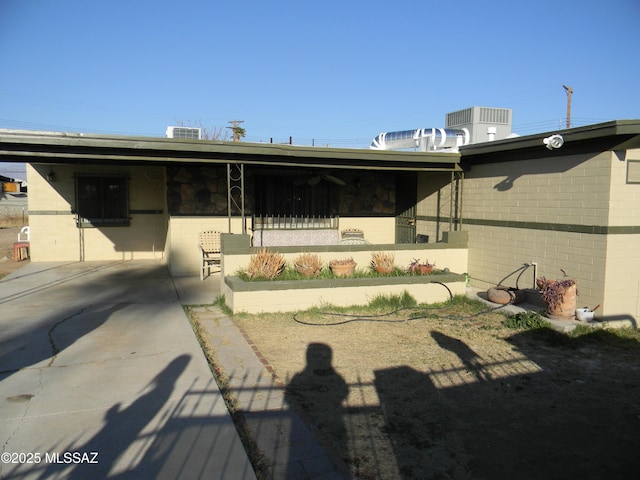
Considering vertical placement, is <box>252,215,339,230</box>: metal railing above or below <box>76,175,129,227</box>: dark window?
below

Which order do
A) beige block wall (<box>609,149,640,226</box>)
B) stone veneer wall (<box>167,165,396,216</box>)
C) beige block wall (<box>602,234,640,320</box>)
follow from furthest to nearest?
stone veneer wall (<box>167,165,396,216</box>)
beige block wall (<box>602,234,640,320</box>)
beige block wall (<box>609,149,640,226</box>)

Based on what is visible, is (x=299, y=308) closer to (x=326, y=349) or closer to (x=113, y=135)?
(x=326, y=349)

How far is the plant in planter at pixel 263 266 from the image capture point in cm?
855

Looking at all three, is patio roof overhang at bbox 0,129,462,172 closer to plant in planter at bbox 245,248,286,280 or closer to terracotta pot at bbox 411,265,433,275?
plant in planter at bbox 245,248,286,280

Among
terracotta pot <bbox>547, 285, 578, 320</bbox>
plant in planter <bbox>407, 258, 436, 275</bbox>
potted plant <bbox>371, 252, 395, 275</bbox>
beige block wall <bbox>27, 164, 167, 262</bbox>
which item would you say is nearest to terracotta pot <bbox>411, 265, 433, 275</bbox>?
plant in planter <bbox>407, 258, 436, 275</bbox>

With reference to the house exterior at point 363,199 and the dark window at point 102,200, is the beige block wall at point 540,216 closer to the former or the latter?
the house exterior at point 363,199

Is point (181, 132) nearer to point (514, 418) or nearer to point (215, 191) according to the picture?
point (215, 191)

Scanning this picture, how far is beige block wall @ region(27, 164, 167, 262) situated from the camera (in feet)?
42.9

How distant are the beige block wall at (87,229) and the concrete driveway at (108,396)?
15.4 feet

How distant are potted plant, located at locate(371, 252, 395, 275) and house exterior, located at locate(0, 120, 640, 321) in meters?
0.95

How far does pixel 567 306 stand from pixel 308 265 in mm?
4178

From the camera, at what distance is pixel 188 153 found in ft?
29.8
